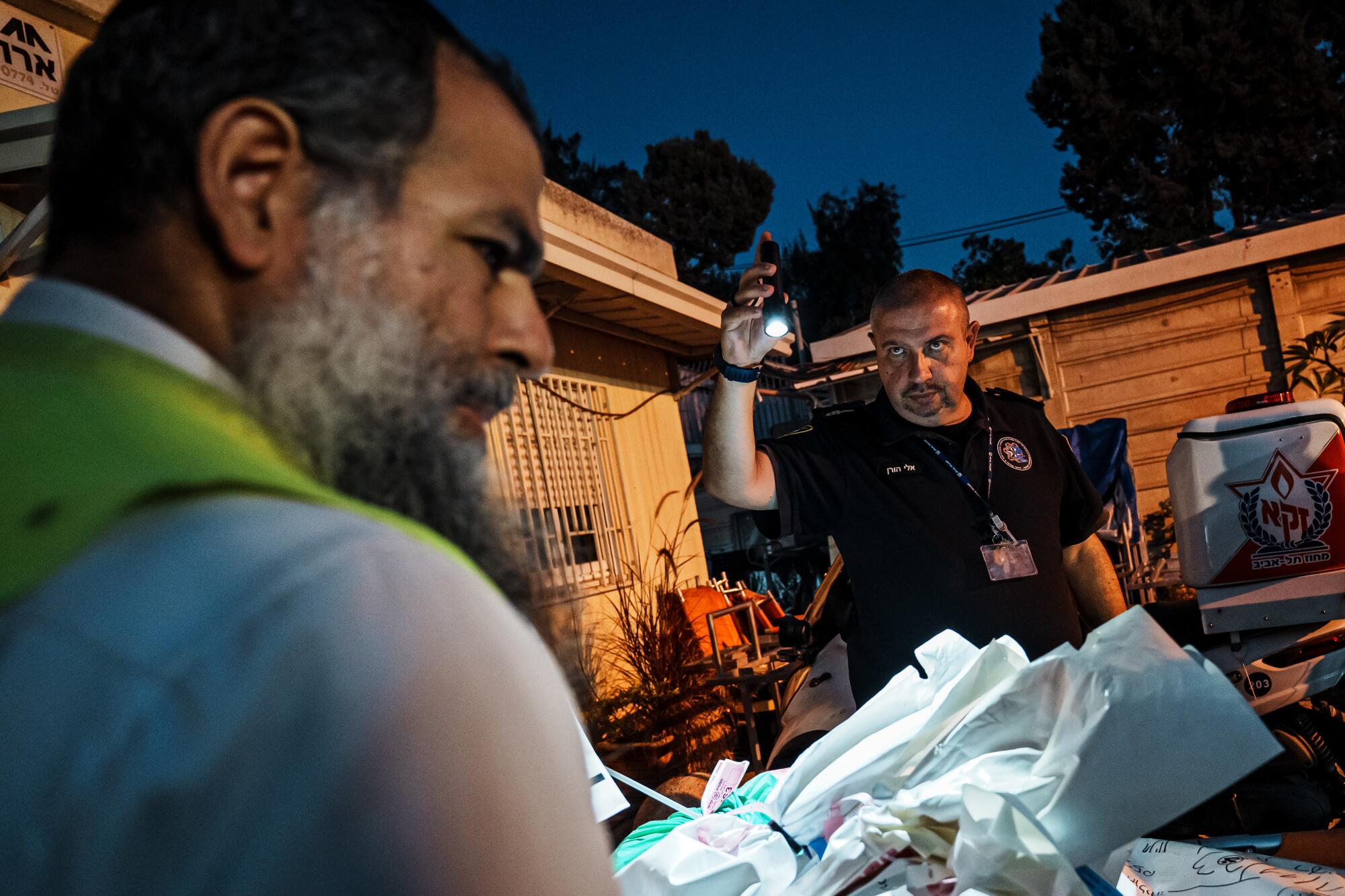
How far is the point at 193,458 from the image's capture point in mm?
423

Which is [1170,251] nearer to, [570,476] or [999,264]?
[570,476]

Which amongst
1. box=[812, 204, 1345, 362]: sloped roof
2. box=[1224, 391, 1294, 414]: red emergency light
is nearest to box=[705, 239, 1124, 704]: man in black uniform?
box=[1224, 391, 1294, 414]: red emergency light

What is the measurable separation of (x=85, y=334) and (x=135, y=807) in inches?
8.7

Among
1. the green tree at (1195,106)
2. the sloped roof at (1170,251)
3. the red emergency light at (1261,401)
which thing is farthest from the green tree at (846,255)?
the red emergency light at (1261,401)

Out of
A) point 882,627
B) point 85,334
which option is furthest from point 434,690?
point 882,627

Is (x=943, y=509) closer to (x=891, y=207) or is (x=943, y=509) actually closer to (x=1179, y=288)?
(x=1179, y=288)

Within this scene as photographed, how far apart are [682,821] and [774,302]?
1205 mm

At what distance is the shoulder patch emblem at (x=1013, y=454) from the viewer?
2.76 meters

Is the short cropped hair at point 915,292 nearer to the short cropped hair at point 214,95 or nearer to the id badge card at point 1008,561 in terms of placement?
the id badge card at point 1008,561

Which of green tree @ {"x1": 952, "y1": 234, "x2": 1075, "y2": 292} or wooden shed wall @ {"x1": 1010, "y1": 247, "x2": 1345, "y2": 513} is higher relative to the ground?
green tree @ {"x1": 952, "y1": 234, "x2": 1075, "y2": 292}

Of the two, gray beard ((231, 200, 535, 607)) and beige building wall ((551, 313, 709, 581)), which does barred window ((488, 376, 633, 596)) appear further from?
gray beard ((231, 200, 535, 607))

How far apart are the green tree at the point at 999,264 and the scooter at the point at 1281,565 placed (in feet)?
81.0

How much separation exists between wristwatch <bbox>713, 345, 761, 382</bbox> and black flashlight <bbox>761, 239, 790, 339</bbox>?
0.17 metres

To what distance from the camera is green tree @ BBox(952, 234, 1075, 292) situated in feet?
98.6
